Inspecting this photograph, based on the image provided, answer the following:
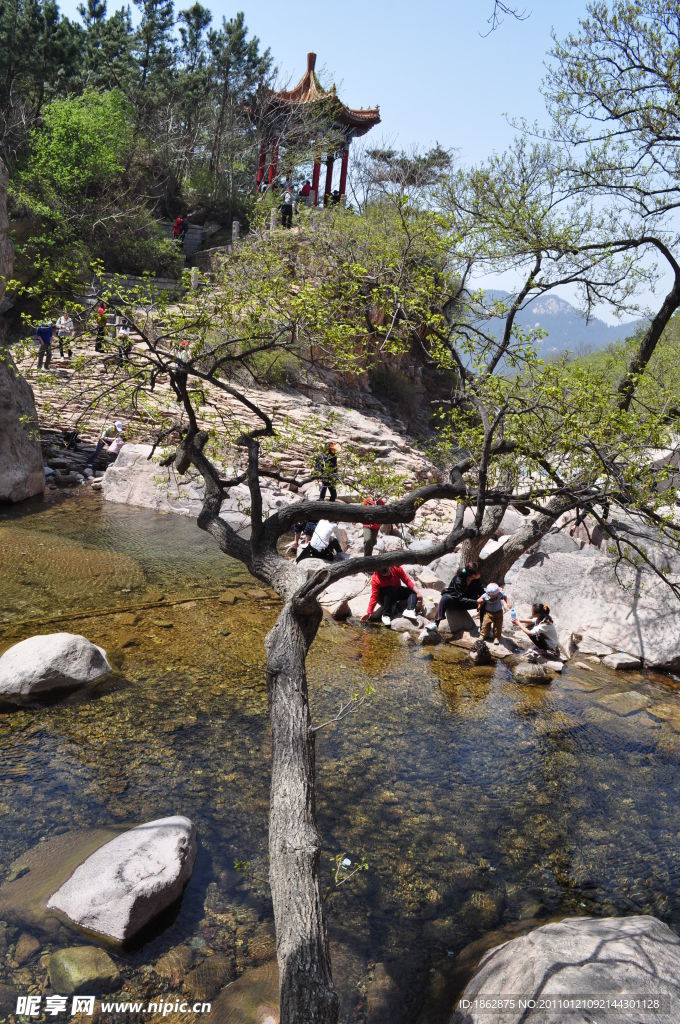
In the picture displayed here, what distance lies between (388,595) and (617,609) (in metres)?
4.16

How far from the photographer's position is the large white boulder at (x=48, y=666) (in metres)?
8.02

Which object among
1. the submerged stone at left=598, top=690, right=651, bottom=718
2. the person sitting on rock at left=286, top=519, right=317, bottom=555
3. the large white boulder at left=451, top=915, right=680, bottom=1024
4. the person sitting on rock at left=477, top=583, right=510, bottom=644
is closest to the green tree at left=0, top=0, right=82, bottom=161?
the person sitting on rock at left=286, top=519, right=317, bottom=555

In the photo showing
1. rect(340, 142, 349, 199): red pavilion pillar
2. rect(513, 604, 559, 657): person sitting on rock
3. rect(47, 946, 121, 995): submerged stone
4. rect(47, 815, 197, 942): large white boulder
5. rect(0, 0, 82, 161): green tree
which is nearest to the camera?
rect(47, 946, 121, 995): submerged stone

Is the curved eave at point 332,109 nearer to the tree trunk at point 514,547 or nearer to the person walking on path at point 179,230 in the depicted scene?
the person walking on path at point 179,230

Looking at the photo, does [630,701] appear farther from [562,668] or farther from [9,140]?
[9,140]

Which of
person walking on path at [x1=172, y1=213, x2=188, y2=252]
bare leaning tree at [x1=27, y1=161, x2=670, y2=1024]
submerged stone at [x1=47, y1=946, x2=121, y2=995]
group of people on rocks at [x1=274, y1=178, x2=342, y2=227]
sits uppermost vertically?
group of people on rocks at [x1=274, y1=178, x2=342, y2=227]

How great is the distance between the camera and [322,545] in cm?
1412

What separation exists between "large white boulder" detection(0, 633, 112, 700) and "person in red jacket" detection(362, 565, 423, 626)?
533 centimetres

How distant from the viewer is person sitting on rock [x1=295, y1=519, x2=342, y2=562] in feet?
46.3

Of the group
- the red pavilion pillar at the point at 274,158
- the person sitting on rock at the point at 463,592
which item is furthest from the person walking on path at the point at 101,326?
the red pavilion pillar at the point at 274,158

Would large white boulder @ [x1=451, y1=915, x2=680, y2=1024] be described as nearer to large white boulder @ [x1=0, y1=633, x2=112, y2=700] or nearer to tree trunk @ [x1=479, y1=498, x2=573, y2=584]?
large white boulder @ [x1=0, y1=633, x2=112, y2=700]

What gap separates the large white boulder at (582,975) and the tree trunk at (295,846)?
4.57 feet

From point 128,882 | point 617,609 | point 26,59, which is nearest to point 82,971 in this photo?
point 128,882

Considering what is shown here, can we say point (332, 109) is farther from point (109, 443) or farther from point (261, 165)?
point (109, 443)
